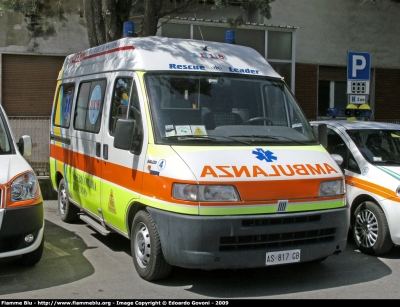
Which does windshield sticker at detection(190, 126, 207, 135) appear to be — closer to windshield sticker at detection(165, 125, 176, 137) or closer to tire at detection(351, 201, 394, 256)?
windshield sticker at detection(165, 125, 176, 137)

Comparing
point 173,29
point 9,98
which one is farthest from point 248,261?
point 9,98

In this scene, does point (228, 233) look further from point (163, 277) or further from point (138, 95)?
point (138, 95)

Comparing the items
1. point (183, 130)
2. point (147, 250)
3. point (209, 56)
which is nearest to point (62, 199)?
point (147, 250)

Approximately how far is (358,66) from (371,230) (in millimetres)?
4794

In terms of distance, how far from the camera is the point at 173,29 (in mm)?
14859

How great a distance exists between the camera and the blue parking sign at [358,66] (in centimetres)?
1062

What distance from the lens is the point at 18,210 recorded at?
5.34m

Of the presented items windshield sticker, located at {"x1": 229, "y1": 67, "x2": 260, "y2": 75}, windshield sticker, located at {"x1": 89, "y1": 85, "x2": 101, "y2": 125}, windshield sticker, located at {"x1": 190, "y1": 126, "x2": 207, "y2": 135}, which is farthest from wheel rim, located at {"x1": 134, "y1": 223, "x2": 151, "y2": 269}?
windshield sticker, located at {"x1": 229, "y1": 67, "x2": 260, "y2": 75}

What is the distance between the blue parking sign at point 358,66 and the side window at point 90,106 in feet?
18.0

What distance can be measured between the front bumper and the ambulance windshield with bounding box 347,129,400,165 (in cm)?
213

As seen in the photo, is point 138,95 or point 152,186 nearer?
point 152,186

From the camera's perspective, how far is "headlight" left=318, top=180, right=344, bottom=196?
211 inches

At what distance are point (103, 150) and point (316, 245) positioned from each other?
8.97ft

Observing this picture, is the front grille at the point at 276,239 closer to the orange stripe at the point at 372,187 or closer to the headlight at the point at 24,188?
the orange stripe at the point at 372,187
